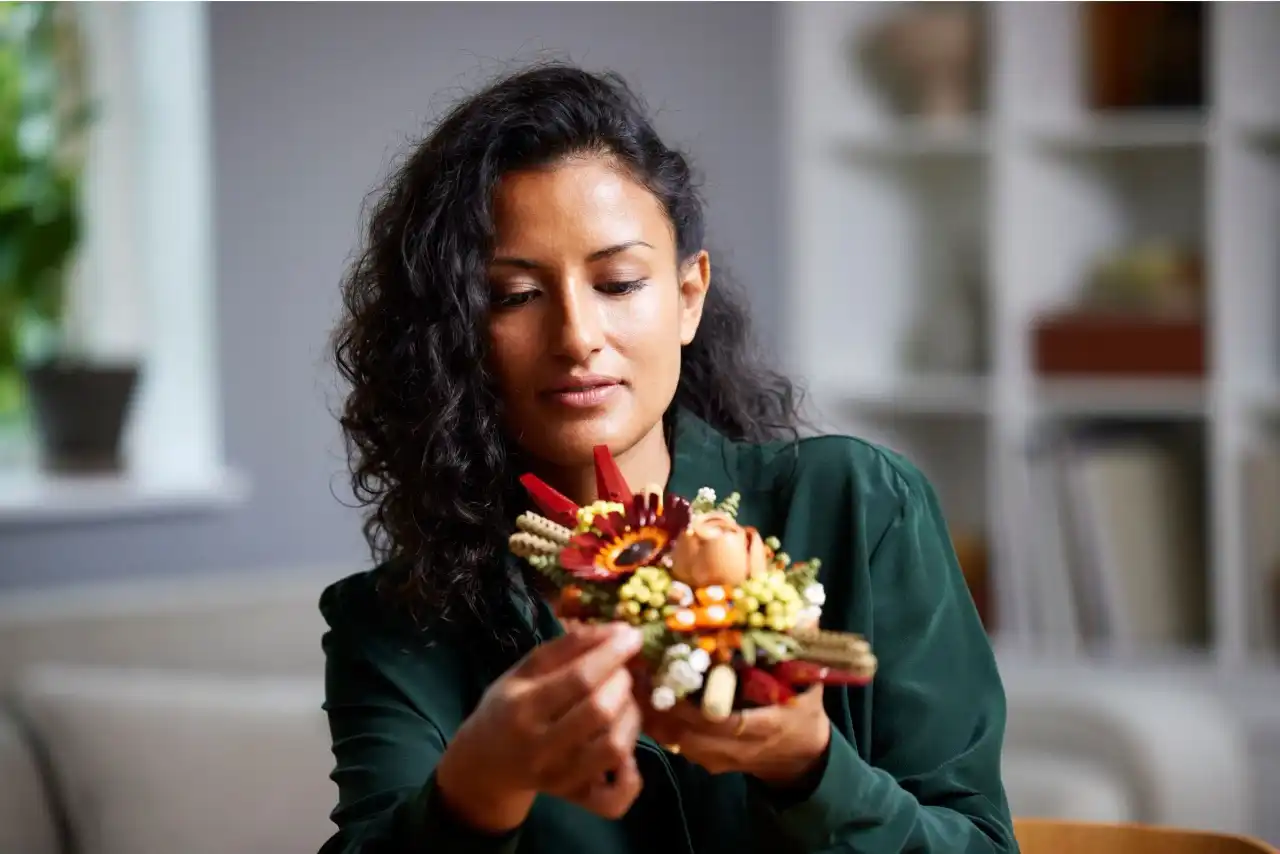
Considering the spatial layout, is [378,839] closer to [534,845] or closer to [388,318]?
[534,845]

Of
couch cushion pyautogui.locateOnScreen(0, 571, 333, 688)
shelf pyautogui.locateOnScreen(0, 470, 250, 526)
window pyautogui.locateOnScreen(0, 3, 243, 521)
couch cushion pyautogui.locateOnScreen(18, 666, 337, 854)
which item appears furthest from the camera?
window pyautogui.locateOnScreen(0, 3, 243, 521)

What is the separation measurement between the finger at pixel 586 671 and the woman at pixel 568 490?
0.08 m

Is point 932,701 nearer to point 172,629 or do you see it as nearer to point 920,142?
point 172,629

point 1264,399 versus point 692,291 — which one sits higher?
point 692,291

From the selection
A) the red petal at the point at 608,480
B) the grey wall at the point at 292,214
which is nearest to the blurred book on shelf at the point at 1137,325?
the grey wall at the point at 292,214

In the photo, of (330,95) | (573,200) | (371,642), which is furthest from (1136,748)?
(330,95)

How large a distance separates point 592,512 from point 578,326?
0.48 feet

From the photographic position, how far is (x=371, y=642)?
1096 millimetres

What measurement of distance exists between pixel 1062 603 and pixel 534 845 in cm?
178

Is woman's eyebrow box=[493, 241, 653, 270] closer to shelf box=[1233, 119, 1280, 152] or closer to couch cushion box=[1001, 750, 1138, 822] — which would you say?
couch cushion box=[1001, 750, 1138, 822]

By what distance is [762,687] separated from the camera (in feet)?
2.42

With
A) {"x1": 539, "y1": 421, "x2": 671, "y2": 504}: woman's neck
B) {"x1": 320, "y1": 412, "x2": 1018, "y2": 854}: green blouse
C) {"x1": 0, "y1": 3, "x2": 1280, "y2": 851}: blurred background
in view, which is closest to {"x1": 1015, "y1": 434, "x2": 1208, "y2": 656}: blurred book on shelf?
{"x1": 0, "y1": 3, "x2": 1280, "y2": 851}: blurred background

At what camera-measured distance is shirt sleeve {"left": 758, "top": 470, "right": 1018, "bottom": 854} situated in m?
0.97

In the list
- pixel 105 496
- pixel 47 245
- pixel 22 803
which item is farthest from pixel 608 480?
pixel 47 245
